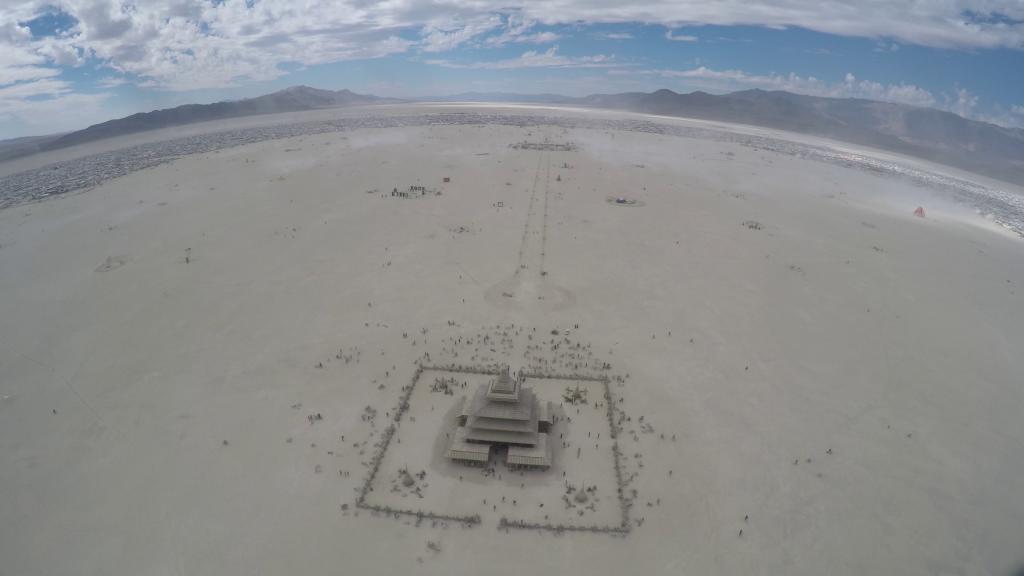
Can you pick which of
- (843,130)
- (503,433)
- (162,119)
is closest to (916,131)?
(843,130)

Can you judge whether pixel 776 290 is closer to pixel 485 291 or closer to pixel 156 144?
pixel 485 291

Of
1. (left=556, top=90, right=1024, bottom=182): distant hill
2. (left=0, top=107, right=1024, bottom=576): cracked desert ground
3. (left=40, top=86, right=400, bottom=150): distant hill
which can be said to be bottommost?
(left=556, top=90, right=1024, bottom=182): distant hill

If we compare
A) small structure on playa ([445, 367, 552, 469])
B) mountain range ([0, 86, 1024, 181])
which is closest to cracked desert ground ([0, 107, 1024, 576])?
small structure on playa ([445, 367, 552, 469])

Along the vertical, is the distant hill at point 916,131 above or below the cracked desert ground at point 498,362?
below

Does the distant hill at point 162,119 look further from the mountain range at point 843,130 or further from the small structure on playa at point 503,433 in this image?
the small structure on playa at point 503,433

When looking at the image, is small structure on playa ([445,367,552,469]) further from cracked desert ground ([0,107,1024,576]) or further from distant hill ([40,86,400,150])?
distant hill ([40,86,400,150])

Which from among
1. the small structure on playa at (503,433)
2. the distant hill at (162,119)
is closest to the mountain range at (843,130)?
the distant hill at (162,119)

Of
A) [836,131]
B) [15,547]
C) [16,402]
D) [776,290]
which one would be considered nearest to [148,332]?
[16,402]

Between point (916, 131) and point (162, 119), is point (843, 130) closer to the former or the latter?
point (916, 131)
